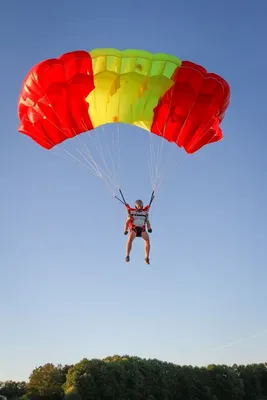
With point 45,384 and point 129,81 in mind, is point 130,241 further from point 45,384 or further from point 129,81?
point 45,384

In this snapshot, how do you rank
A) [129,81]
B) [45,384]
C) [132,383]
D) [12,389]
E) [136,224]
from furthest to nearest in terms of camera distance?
[12,389] < [45,384] < [132,383] < [129,81] < [136,224]

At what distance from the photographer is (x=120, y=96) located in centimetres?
1734

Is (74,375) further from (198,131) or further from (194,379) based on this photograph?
(198,131)

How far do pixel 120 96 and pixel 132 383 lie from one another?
4793 cm

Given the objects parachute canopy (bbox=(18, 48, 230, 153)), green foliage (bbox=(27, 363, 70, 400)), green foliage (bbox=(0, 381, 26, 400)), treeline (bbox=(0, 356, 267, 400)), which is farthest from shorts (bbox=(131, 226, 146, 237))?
green foliage (bbox=(0, 381, 26, 400))

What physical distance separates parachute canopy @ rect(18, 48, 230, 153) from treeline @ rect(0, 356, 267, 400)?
42040 mm

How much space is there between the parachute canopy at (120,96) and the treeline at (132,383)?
4204 centimetres

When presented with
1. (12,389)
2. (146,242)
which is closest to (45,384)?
(12,389)

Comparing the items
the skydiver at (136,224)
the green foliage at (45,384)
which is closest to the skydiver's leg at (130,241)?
the skydiver at (136,224)

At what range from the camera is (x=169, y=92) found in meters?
17.2

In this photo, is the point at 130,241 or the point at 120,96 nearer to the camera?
the point at 130,241

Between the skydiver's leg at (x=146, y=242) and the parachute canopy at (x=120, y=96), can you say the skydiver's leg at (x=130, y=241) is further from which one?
the parachute canopy at (x=120, y=96)

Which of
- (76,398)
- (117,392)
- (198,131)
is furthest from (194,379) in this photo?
(198,131)

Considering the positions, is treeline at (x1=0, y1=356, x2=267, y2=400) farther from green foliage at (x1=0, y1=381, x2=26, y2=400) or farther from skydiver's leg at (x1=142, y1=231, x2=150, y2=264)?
skydiver's leg at (x1=142, y1=231, x2=150, y2=264)
